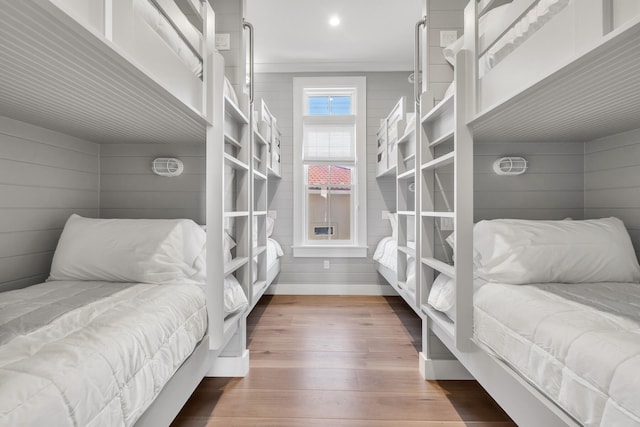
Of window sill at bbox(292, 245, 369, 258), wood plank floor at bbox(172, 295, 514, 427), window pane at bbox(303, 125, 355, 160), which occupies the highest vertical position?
window pane at bbox(303, 125, 355, 160)

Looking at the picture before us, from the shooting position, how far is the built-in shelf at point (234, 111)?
168 cm

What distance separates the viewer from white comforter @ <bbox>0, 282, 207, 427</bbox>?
2.07ft

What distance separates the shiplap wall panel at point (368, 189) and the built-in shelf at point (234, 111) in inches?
80.1

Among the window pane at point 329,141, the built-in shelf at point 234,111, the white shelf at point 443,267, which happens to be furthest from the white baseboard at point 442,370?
the window pane at point 329,141

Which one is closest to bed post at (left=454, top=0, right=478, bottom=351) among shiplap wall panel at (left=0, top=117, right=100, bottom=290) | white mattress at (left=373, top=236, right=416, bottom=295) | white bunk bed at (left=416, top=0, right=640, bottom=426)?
white bunk bed at (left=416, top=0, right=640, bottom=426)

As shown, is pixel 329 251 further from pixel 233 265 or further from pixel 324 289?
pixel 233 265

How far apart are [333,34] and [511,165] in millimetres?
2295

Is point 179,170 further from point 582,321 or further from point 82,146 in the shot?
point 582,321

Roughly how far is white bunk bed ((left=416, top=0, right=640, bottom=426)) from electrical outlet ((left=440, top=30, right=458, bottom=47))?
19cm

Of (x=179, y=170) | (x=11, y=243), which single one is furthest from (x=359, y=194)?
(x=11, y=243)

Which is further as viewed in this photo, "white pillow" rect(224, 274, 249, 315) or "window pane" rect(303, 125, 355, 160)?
"window pane" rect(303, 125, 355, 160)

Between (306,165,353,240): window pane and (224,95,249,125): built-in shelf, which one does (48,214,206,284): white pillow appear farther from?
(306,165,353,240): window pane

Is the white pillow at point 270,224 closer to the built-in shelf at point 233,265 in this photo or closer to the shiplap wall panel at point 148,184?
the shiplap wall panel at point 148,184

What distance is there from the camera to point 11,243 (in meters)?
1.63
